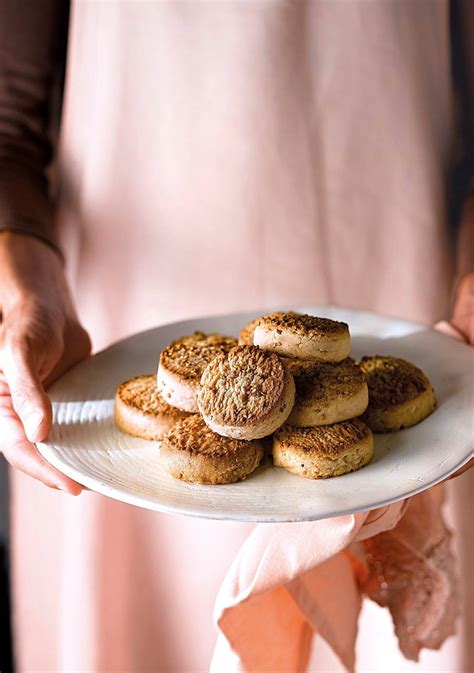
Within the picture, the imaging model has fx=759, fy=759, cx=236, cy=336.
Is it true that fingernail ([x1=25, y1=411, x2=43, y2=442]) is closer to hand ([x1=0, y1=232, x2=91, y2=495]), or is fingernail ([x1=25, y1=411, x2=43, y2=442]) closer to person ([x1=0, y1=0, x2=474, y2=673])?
hand ([x1=0, y1=232, x2=91, y2=495])

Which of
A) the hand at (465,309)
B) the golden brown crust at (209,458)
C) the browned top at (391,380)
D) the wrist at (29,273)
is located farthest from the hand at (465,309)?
the wrist at (29,273)

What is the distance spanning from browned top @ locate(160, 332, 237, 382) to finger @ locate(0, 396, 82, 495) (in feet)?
0.47

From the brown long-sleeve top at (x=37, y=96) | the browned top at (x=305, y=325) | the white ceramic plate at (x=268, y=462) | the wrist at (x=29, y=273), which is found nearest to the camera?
the white ceramic plate at (x=268, y=462)

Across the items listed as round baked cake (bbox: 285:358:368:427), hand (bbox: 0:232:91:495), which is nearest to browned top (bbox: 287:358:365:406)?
round baked cake (bbox: 285:358:368:427)

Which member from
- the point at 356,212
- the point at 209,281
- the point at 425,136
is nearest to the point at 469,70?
the point at 425,136

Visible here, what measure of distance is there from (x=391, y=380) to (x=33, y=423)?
35cm

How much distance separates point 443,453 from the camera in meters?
0.67

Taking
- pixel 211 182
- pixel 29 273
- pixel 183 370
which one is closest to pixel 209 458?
pixel 183 370

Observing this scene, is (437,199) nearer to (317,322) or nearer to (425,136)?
(425,136)

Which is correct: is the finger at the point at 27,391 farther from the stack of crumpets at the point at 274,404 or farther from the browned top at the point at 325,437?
the browned top at the point at 325,437

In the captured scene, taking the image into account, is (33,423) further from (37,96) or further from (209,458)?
(37,96)

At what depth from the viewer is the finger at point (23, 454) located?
682 millimetres

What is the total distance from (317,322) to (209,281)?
0.48 m

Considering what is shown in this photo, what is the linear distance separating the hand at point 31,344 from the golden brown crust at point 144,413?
76 millimetres
